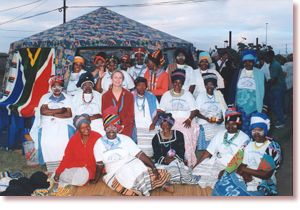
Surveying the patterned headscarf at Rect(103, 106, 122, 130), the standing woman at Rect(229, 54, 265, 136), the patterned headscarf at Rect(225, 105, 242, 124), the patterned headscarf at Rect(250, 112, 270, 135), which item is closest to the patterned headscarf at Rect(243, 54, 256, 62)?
the standing woman at Rect(229, 54, 265, 136)

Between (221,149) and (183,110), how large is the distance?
621 mm

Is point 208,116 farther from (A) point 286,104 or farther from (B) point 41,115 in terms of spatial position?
(B) point 41,115

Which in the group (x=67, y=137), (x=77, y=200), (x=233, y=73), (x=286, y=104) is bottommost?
(x=77, y=200)

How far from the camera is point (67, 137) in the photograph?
538 centimetres

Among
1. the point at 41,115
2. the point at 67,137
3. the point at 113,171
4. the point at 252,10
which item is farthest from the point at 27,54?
the point at 252,10

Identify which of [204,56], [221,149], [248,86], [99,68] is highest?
[204,56]

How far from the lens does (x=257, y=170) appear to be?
15.8ft

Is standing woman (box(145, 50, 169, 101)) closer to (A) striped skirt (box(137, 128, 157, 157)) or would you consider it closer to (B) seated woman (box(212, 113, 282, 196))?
(A) striped skirt (box(137, 128, 157, 157))

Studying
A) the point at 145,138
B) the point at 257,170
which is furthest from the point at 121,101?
the point at 257,170

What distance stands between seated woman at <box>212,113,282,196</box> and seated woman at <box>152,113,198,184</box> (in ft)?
1.20

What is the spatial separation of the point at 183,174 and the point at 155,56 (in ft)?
4.67

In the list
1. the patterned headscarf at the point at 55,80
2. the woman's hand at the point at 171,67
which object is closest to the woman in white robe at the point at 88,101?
the patterned headscarf at the point at 55,80

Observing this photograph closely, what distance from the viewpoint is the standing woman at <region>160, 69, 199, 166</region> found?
17.5 ft

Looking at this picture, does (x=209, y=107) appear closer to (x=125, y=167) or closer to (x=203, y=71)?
(x=203, y=71)
